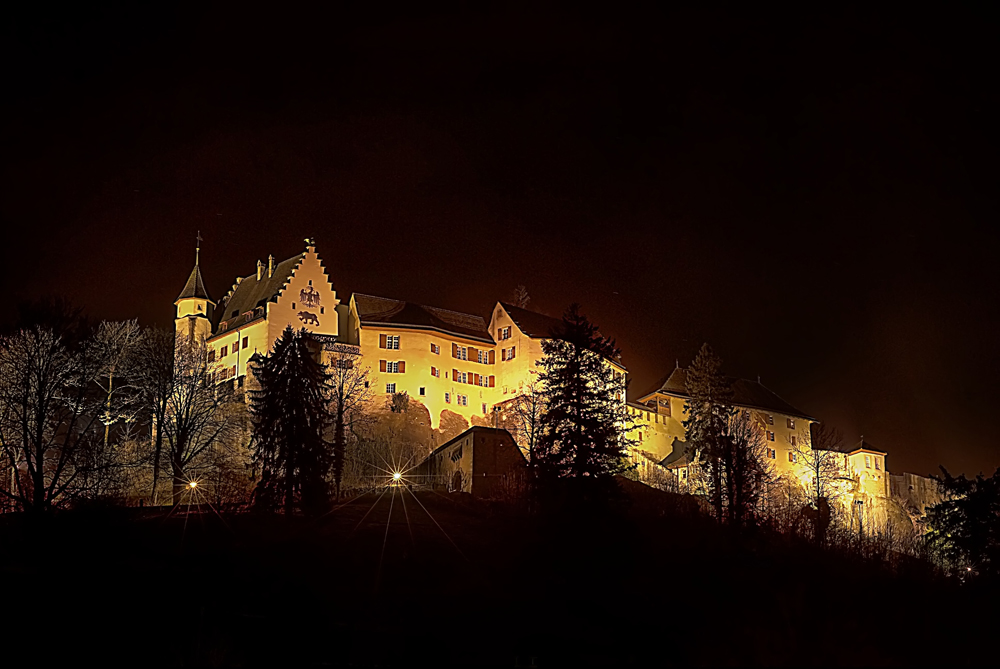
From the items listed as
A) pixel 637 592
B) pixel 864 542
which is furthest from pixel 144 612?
pixel 864 542

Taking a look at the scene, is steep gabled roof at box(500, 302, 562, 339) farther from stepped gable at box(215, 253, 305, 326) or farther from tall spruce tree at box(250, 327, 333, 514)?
tall spruce tree at box(250, 327, 333, 514)

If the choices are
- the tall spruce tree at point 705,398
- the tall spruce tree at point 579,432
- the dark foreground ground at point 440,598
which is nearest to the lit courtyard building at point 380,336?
the tall spruce tree at point 705,398

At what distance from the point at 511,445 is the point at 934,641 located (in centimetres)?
2459

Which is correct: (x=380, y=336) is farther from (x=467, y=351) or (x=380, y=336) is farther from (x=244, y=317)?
(x=244, y=317)

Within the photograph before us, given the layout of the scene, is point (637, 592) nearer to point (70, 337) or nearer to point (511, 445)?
point (511, 445)

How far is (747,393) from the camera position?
400 feet

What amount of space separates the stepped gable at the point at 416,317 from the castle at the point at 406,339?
0.49 ft

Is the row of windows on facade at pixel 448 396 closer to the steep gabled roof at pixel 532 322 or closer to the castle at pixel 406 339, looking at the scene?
the castle at pixel 406 339

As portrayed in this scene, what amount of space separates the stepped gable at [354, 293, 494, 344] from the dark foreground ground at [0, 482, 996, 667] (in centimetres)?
4876

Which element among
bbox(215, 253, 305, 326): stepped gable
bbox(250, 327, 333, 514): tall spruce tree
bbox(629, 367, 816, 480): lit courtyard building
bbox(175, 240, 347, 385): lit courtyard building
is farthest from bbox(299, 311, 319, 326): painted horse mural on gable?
bbox(250, 327, 333, 514): tall spruce tree

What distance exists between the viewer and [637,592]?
43.6 meters

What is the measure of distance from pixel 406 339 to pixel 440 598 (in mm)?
59376

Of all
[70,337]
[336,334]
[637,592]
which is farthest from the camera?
[336,334]

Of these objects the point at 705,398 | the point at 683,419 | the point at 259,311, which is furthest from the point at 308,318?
the point at 683,419
